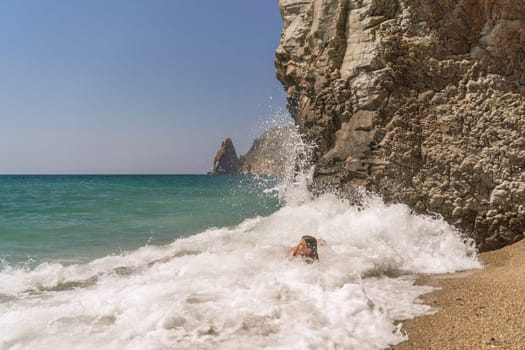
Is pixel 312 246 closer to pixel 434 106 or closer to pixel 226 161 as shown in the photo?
pixel 434 106

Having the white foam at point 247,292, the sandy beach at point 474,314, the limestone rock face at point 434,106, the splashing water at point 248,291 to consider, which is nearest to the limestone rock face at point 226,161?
the limestone rock face at point 434,106

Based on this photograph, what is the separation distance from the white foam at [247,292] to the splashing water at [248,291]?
0.05ft

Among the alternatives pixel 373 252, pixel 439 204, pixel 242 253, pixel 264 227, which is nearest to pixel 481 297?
pixel 373 252

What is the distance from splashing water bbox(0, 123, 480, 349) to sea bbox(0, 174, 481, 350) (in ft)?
0.06

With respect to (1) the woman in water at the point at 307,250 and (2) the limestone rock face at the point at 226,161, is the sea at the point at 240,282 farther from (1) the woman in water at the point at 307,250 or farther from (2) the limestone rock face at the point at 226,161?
(2) the limestone rock face at the point at 226,161

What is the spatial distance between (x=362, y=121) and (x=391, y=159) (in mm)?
1053

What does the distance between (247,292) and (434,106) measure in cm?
532

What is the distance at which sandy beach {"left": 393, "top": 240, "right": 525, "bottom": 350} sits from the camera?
10.6ft

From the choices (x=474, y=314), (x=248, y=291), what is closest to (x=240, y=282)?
(x=248, y=291)

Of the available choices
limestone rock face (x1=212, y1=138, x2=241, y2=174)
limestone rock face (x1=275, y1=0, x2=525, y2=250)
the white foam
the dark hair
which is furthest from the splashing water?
limestone rock face (x1=212, y1=138, x2=241, y2=174)

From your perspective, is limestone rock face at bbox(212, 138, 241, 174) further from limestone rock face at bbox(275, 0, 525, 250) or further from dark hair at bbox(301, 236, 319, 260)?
dark hair at bbox(301, 236, 319, 260)

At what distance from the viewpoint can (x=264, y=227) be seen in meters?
8.83

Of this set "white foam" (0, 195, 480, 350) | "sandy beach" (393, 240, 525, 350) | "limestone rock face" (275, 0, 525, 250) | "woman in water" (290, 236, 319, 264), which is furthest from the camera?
"limestone rock face" (275, 0, 525, 250)

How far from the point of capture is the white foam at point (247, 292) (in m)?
3.47
